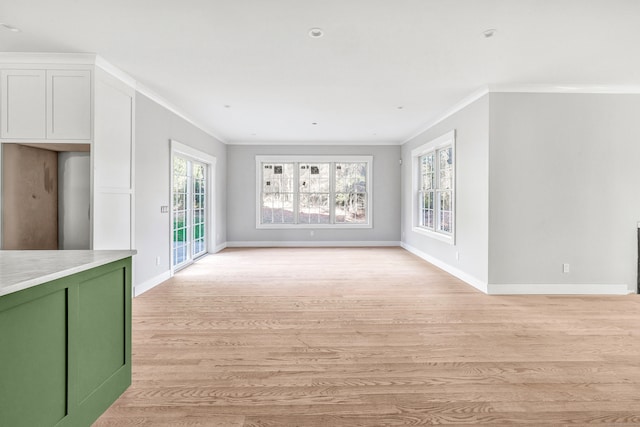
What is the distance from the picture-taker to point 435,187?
626cm

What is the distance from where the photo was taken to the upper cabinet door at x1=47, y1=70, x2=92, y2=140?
128 inches

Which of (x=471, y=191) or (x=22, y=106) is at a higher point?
(x=22, y=106)

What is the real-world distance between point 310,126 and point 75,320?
17.7ft

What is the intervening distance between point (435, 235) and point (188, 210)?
4.62 metres

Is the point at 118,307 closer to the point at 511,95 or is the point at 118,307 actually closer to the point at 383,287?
the point at 383,287

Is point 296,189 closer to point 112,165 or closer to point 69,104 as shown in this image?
point 112,165

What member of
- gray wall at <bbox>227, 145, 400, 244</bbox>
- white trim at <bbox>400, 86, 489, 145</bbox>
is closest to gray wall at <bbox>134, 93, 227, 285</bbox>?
gray wall at <bbox>227, 145, 400, 244</bbox>

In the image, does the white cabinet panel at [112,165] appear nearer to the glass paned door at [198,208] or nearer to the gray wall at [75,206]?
the gray wall at [75,206]

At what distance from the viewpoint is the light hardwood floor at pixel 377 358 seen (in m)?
1.86

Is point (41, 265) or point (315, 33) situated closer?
point (41, 265)

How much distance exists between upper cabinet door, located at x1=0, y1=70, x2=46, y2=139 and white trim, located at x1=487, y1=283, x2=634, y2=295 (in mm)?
5432

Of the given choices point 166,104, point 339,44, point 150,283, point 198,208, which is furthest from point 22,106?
point 198,208

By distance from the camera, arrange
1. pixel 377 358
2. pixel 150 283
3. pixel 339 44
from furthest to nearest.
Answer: pixel 150 283, pixel 339 44, pixel 377 358

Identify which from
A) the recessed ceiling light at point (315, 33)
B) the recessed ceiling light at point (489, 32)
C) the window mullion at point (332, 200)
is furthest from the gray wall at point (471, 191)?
the window mullion at point (332, 200)
